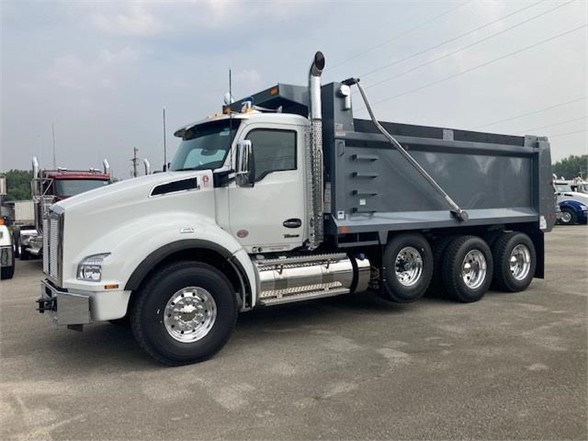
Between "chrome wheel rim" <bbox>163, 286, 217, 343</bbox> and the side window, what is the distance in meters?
1.56

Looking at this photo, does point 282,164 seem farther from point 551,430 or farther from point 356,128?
point 551,430

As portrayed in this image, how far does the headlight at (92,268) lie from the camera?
5.00 meters

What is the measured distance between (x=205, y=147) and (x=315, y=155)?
1.37 meters

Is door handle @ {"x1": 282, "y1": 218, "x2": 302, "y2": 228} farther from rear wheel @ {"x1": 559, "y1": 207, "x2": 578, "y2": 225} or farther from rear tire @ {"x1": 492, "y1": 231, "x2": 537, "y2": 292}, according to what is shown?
rear wheel @ {"x1": 559, "y1": 207, "x2": 578, "y2": 225}

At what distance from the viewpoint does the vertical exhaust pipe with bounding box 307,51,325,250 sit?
6559mm

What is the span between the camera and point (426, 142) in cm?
776

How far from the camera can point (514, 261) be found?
29.9 feet

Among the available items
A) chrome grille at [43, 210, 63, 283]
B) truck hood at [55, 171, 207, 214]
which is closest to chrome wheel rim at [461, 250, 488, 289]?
truck hood at [55, 171, 207, 214]

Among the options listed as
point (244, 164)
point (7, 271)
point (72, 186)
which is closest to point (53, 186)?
point (72, 186)

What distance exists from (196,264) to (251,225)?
937 mm

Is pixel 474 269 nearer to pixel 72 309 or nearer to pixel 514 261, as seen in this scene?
pixel 514 261

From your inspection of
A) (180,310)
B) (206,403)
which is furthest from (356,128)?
(206,403)

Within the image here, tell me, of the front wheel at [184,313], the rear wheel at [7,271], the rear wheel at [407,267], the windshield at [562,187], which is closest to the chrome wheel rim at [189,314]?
the front wheel at [184,313]

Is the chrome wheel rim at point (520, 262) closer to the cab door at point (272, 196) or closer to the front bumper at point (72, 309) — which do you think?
the cab door at point (272, 196)
